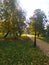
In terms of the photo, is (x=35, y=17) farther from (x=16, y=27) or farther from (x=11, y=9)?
(x=16, y=27)

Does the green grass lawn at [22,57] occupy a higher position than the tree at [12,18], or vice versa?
the tree at [12,18]

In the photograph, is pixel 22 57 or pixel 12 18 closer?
pixel 22 57

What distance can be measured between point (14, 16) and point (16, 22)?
223 cm

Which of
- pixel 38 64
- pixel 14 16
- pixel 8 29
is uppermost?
pixel 14 16

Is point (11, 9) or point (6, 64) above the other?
point (11, 9)

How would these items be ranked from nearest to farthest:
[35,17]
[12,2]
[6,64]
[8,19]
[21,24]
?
[6,64]
[35,17]
[12,2]
[8,19]
[21,24]

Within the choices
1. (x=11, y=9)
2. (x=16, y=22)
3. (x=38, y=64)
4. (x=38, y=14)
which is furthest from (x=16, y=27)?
(x=38, y=64)

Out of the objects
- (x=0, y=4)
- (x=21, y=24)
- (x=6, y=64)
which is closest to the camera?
(x=6, y=64)

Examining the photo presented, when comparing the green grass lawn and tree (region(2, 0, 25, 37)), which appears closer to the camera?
the green grass lawn

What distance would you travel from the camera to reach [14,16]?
1640 inches

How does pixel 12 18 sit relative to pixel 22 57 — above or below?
above

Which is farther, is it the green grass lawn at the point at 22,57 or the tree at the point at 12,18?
the tree at the point at 12,18

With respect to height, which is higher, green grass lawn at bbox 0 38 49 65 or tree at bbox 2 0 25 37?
tree at bbox 2 0 25 37

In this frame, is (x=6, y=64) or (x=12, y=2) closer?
(x=6, y=64)
